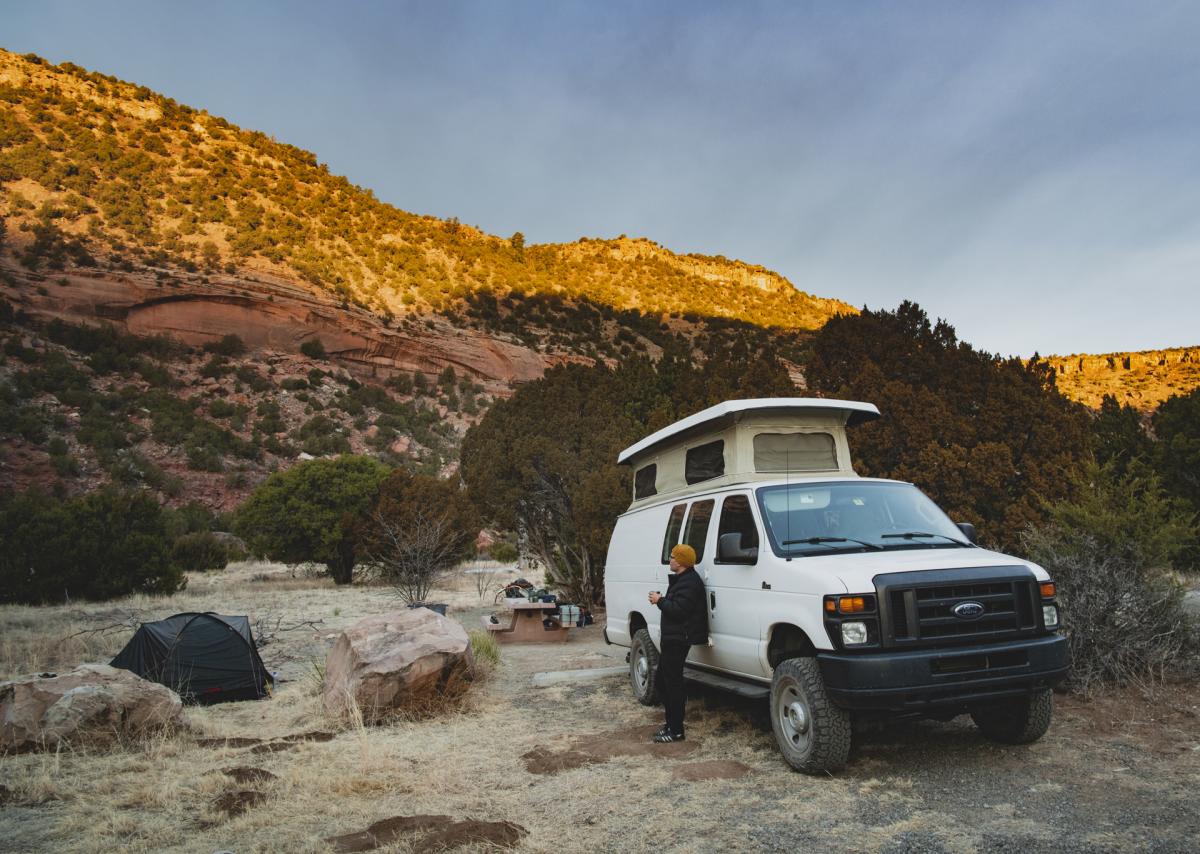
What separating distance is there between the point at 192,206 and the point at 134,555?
39477 mm

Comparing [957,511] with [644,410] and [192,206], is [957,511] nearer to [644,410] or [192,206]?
[644,410]

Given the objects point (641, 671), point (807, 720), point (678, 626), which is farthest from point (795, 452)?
point (807, 720)

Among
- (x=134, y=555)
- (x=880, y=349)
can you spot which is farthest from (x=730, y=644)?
(x=134, y=555)

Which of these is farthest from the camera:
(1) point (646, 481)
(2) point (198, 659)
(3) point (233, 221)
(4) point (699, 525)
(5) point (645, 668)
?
(3) point (233, 221)

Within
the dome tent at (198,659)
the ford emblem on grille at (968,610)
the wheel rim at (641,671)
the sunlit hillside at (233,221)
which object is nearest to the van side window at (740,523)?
the ford emblem on grille at (968,610)

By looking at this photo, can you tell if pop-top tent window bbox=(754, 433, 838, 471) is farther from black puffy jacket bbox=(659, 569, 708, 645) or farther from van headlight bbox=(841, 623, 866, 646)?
van headlight bbox=(841, 623, 866, 646)

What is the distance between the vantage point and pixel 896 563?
5.33 metres

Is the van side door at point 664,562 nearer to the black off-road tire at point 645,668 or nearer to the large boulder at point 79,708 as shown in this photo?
the black off-road tire at point 645,668

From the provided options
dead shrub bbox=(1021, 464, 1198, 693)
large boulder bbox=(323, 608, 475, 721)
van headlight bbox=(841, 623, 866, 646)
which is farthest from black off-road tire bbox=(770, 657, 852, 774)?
large boulder bbox=(323, 608, 475, 721)

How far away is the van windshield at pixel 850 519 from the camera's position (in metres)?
5.95

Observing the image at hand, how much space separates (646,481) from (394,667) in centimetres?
412

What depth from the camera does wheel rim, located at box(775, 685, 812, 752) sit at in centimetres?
527

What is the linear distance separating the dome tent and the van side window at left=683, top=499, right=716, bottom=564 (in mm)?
6033

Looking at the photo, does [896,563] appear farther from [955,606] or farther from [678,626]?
[678,626]
